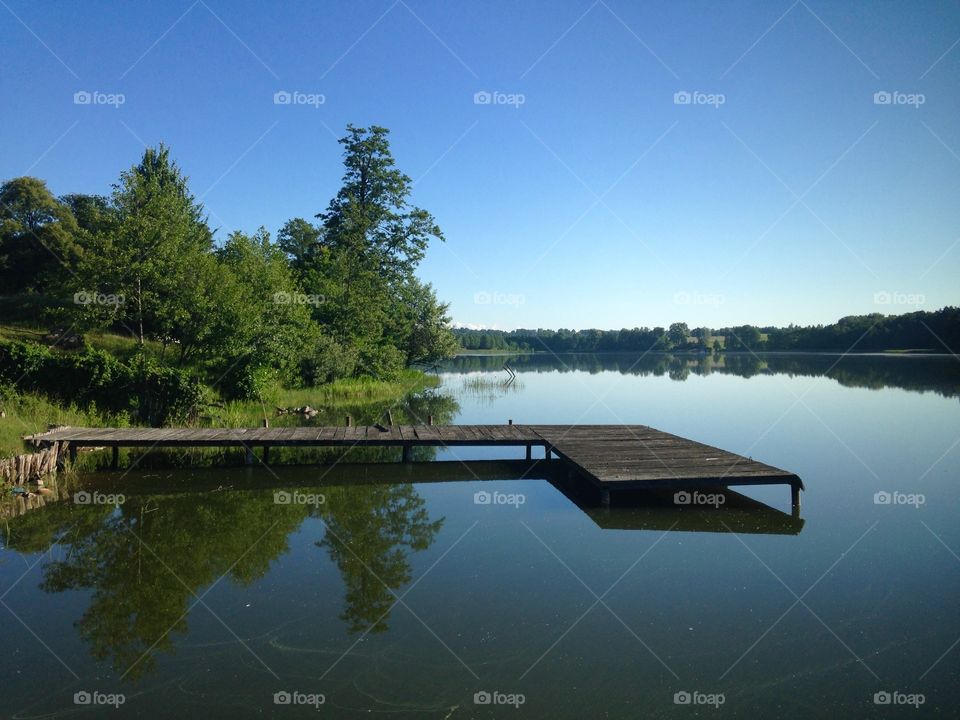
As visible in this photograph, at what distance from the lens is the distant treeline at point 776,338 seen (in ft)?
330

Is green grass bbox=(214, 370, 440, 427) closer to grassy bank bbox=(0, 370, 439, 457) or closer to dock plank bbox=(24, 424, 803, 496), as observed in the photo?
grassy bank bbox=(0, 370, 439, 457)

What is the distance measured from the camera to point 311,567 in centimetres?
1048

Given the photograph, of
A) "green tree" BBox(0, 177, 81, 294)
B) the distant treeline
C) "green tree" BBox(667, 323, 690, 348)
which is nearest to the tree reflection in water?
"green tree" BBox(0, 177, 81, 294)

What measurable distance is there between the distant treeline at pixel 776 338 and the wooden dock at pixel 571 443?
4909 cm

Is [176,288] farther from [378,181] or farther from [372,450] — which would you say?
[378,181]

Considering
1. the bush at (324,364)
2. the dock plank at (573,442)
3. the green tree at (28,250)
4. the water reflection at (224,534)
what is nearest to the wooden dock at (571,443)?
the dock plank at (573,442)

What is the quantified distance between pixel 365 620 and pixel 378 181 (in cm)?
3704

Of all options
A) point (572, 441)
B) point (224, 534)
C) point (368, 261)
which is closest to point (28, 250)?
point (368, 261)

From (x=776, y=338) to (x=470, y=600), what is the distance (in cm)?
14717

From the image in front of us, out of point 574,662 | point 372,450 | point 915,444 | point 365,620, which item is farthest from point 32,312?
point 915,444

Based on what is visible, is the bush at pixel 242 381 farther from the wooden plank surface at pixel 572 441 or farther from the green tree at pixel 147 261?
the wooden plank surface at pixel 572 441

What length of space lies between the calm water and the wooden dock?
0.74 m

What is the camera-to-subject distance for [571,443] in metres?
18.4

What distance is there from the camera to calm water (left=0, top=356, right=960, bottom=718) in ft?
22.5
